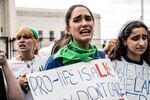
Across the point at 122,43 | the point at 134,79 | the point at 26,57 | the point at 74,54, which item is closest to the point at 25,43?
the point at 26,57

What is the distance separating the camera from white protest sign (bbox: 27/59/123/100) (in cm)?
336

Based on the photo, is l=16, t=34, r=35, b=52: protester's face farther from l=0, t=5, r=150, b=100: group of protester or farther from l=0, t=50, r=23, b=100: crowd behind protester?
l=0, t=50, r=23, b=100: crowd behind protester

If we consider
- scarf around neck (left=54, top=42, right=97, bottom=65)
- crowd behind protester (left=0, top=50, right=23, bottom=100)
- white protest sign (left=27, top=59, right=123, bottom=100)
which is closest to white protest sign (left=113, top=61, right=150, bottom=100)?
white protest sign (left=27, top=59, right=123, bottom=100)

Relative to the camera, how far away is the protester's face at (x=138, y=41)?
3.88 meters

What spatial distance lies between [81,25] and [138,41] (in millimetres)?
740

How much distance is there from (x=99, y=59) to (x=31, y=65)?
1219mm

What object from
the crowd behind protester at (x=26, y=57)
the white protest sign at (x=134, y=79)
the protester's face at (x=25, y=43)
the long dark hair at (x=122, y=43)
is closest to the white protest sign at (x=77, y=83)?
the white protest sign at (x=134, y=79)

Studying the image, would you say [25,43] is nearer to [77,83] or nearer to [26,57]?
[26,57]

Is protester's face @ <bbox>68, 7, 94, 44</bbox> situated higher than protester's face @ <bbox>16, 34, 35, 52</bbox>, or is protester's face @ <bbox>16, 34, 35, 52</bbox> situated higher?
protester's face @ <bbox>68, 7, 94, 44</bbox>

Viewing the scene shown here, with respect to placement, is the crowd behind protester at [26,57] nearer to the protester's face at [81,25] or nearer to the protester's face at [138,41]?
the protester's face at [138,41]

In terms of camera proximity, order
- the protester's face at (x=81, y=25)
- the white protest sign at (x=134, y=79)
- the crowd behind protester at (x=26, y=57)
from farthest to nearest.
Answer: the crowd behind protester at (x=26, y=57), the white protest sign at (x=134, y=79), the protester's face at (x=81, y=25)

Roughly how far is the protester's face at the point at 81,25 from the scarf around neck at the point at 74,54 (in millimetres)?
64

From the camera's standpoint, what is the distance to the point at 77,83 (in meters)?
3.43

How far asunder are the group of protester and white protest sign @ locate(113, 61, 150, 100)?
7 centimetres
